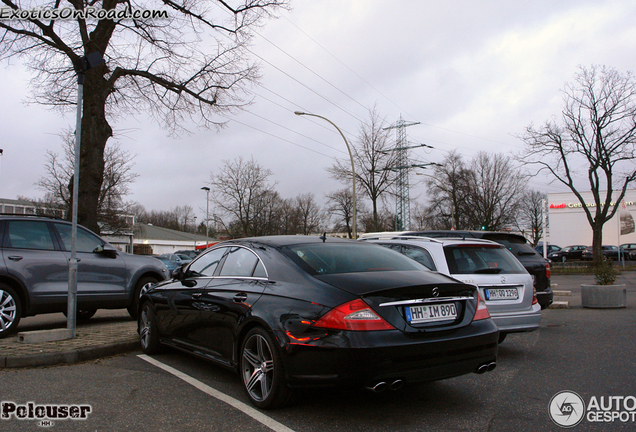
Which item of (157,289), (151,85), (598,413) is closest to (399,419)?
(598,413)

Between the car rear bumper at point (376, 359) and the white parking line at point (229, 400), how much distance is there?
1.06 ft

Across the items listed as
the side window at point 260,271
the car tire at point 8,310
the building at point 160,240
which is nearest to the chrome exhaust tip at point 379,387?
the side window at point 260,271

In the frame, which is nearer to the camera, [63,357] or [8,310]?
[63,357]

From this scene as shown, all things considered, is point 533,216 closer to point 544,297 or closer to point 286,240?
point 544,297

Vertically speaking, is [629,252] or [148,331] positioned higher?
[629,252]

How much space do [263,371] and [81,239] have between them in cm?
566

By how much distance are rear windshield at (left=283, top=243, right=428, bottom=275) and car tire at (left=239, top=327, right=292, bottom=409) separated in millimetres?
682

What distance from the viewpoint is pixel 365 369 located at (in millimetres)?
3406

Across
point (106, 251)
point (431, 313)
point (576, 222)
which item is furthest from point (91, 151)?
point (576, 222)

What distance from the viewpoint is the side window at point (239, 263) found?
4.59m

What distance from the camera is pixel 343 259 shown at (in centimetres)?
437

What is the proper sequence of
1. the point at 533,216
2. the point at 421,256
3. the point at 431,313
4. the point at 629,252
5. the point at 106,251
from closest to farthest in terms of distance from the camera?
the point at 431,313 → the point at 421,256 → the point at 106,251 → the point at 629,252 → the point at 533,216

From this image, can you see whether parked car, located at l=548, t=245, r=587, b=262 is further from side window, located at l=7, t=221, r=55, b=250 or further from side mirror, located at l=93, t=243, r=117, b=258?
side window, located at l=7, t=221, r=55, b=250

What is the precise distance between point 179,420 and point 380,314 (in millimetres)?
1740
